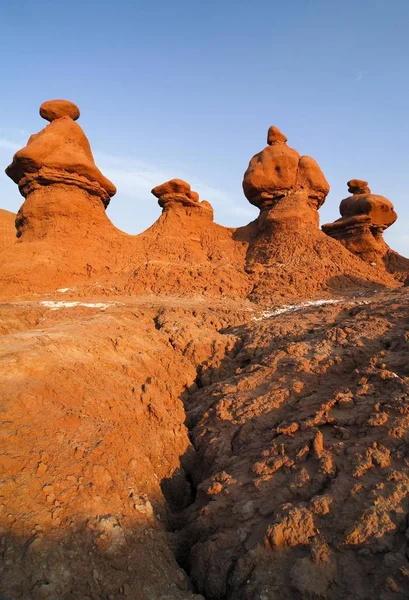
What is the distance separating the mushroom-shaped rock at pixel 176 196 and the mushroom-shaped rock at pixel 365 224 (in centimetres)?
665

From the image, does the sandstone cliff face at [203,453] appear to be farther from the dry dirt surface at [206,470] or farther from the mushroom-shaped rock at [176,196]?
the mushroom-shaped rock at [176,196]

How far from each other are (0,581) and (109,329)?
3.39m

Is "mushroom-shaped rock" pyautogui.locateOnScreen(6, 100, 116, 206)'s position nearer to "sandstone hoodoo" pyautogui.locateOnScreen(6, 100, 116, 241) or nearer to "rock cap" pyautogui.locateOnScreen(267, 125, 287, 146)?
"sandstone hoodoo" pyautogui.locateOnScreen(6, 100, 116, 241)

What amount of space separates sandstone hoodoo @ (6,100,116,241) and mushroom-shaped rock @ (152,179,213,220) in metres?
2.19

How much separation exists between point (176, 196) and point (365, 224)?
327 inches

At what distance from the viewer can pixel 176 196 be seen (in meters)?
→ 12.7

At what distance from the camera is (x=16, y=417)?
2896mm

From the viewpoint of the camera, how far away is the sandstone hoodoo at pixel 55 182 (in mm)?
10562

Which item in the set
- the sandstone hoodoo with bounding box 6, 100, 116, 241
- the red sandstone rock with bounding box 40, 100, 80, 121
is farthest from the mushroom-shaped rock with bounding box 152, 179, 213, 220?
the red sandstone rock with bounding box 40, 100, 80, 121

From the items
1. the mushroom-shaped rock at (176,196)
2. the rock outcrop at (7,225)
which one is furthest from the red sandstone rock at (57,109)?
the rock outcrop at (7,225)

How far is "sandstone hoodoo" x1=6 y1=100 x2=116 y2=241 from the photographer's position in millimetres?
10562

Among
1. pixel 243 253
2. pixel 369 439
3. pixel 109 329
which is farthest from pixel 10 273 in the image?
pixel 369 439

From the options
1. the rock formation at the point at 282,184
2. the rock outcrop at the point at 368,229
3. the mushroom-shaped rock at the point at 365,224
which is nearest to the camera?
the rock formation at the point at 282,184

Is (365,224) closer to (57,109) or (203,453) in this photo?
(57,109)
